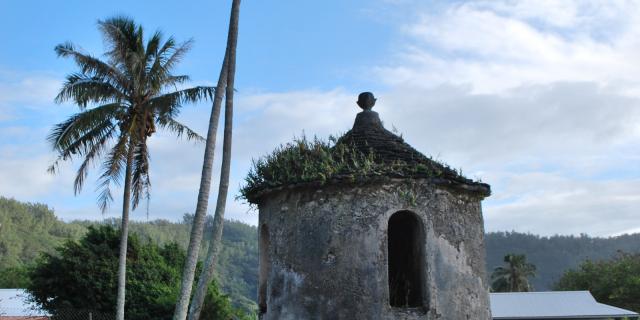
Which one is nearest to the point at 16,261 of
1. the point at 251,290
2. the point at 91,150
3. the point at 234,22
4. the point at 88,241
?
the point at 251,290

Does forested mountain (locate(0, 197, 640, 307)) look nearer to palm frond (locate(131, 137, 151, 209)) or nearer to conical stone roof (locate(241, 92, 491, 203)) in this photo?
palm frond (locate(131, 137, 151, 209))

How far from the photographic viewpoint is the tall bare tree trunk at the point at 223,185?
10539 millimetres

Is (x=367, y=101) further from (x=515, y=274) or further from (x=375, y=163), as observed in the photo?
(x=515, y=274)

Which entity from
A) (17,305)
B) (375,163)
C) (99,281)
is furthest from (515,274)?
(375,163)

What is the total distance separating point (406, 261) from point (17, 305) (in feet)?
83.6

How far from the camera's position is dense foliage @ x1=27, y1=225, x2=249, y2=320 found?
76.4 feet

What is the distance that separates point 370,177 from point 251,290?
89244 mm

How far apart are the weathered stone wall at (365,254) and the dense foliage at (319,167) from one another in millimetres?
157

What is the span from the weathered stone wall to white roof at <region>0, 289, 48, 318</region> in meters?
19.5

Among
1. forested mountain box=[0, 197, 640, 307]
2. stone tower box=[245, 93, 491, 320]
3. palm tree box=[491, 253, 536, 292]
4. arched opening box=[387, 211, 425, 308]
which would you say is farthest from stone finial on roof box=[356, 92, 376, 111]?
forested mountain box=[0, 197, 640, 307]

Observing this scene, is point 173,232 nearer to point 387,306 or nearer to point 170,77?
point 170,77

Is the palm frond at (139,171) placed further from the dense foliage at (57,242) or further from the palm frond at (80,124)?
the dense foliage at (57,242)

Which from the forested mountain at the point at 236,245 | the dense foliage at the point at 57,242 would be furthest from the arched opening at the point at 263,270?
the forested mountain at the point at 236,245

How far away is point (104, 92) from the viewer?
1791cm
